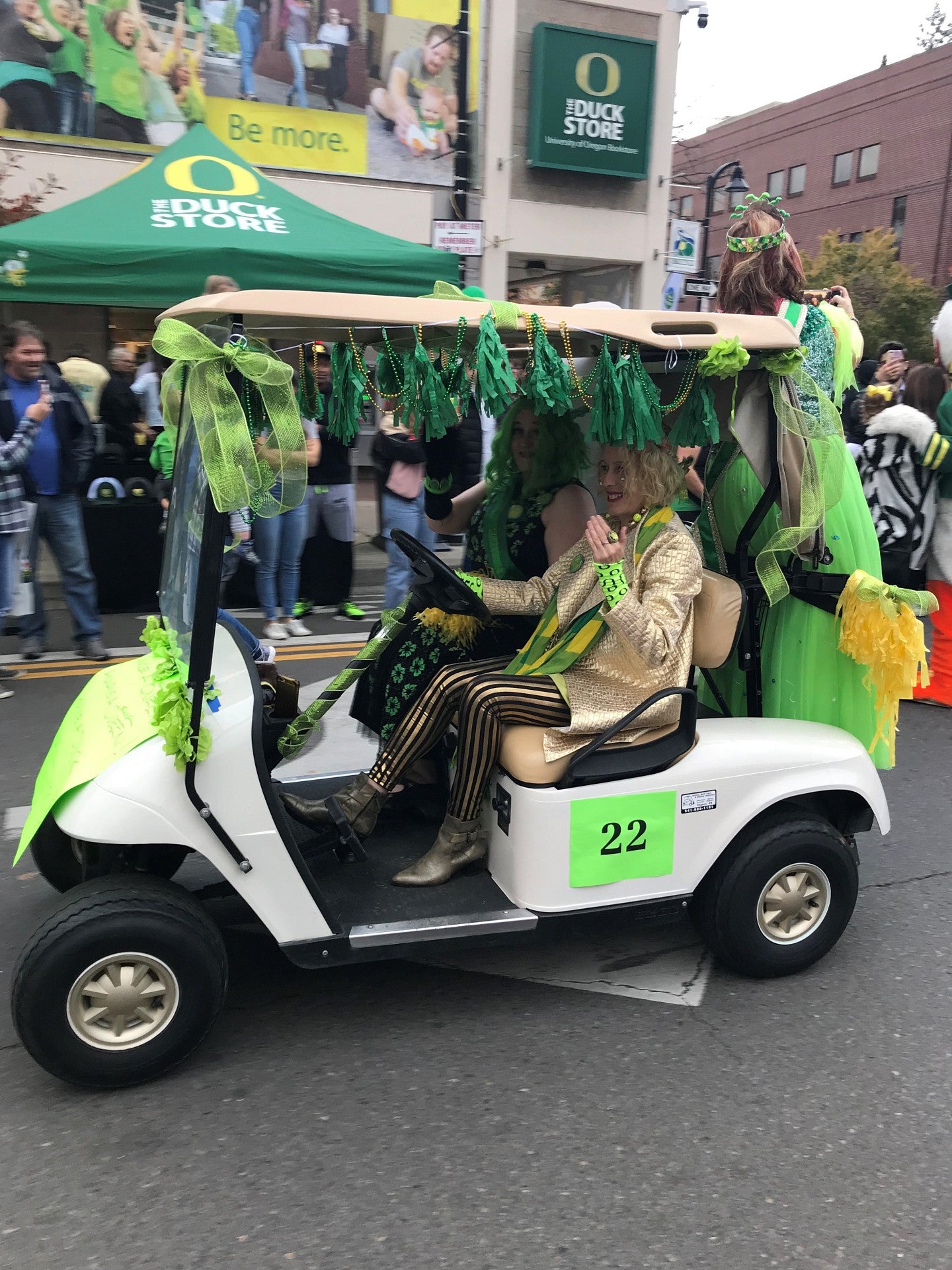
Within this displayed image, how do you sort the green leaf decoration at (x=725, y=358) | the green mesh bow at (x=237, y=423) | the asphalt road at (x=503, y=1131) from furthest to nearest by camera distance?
the green leaf decoration at (x=725, y=358) → the green mesh bow at (x=237, y=423) → the asphalt road at (x=503, y=1131)

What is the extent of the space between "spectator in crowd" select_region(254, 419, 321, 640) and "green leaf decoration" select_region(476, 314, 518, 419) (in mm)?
4451

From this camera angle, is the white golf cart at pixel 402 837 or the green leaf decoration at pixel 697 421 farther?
the green leaf decoration at pixel 697 421

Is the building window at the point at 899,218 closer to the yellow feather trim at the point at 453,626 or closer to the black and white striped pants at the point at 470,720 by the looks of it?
the yellow feather trim at the point at 453,626

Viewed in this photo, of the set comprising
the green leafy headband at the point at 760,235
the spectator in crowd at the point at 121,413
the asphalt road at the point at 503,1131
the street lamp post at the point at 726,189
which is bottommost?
the asphalt road at the point at 503,1131

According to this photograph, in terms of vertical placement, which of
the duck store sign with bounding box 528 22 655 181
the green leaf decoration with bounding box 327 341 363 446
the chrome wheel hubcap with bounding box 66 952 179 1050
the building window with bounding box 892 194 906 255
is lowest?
the chrome wheel hubcap with bounding box 66 952 179 1050

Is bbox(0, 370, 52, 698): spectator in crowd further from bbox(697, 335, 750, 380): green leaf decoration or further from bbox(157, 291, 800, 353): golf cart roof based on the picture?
bbox(697, 335, 750, 380): green leaf decoration

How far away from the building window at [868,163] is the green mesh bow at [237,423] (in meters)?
41.5

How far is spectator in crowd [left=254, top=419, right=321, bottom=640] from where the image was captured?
700 centimetres

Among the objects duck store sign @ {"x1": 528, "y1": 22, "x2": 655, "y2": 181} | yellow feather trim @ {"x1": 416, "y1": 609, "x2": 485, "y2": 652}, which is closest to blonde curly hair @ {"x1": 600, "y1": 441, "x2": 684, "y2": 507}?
yellow feather trim @ {"x1": 416, "y1": 609, "x2": 485, "y2": 652}

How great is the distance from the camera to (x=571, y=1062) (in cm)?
268

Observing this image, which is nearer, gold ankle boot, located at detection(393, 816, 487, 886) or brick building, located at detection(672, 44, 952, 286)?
gold ankle boot, located at detection(393, 816, 487, 886)

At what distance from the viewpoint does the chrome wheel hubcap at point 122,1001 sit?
7.83ft

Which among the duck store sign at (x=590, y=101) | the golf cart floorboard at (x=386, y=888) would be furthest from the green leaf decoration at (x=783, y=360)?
the duck store sign at (x=590, y=101)

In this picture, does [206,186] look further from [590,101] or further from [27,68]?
[590,101]
